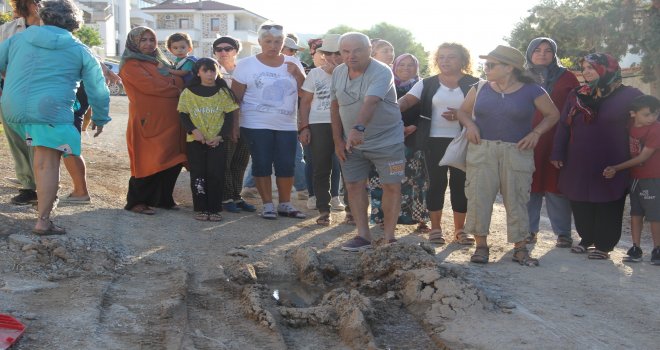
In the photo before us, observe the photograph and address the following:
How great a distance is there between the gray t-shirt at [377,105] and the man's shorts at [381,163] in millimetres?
51

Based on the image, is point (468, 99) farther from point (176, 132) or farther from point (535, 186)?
point (176, 132)

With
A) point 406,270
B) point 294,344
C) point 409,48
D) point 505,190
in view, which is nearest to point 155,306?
point 294,344

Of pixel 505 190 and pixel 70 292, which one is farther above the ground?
pixel 505 190

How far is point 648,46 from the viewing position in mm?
21719

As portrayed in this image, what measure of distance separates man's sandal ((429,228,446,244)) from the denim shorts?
151 centimetres

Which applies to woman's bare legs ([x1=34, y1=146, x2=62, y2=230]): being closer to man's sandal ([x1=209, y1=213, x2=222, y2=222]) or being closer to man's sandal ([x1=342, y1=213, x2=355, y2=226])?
man's sandal ([x1=209, y1=213, x2=222, y2=222])

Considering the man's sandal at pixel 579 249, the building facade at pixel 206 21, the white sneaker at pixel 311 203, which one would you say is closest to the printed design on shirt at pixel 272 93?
the white sneaker at pixel 311 203

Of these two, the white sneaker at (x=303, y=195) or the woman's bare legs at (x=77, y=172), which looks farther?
the white sneaker at (x=303, y=195)

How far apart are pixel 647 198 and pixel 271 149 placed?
3.32 meters

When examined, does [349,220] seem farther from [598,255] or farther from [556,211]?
[598,255]

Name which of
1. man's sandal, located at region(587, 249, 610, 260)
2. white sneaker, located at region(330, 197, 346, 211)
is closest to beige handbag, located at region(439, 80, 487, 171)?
man's sandal, located at region(587, 249, 610, 260)

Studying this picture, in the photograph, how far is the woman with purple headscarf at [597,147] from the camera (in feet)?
21.7

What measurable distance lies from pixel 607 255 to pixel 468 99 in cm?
179

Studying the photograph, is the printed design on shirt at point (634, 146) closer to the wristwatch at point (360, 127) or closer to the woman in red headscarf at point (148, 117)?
the wristwatch at point (360, 127)
